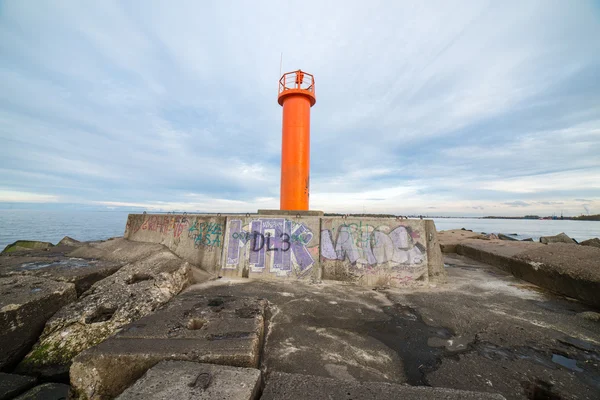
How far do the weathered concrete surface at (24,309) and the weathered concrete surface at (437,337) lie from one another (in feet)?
7.15

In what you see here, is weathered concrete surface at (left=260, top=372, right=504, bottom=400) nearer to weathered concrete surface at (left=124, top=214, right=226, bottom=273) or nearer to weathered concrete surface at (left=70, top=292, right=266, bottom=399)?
weathered concrete surface at (left=70, top=292, right=266, bottom=399)

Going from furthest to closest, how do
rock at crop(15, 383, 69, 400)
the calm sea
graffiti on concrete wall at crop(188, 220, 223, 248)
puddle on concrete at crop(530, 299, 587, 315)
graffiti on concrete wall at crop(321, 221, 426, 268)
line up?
the calm sea → graffiti on concrete wall at crop(188, 220, 223, 248) → graffiti on concrete wall at crop(321, 221, 426, 268) → puddle on concrete at crop(530, 299, 587, 315) → rock at crop(15, 383, 69, 400)

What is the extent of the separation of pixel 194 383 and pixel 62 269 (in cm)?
524

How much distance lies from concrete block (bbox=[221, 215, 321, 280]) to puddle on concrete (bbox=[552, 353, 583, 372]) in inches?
168

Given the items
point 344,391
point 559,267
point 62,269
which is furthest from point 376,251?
point 62,269

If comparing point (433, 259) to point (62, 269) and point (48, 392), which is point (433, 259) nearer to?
point (48, 392)

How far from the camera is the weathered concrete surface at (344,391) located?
2.09m

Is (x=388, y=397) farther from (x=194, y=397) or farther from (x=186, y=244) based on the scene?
(x=186, y=244)

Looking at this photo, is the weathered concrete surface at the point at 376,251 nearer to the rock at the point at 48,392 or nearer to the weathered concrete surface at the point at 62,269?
the rock at the point at 48,392

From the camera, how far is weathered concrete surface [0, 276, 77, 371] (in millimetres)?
3305

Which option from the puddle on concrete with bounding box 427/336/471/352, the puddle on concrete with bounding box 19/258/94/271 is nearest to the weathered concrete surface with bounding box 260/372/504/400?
the puddle on concrete with bounding box 427/336/471/352

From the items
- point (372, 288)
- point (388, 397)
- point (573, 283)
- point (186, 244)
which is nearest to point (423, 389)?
point (388, 397)

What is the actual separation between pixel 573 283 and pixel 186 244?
31.5 feet

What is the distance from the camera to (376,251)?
629 cm
